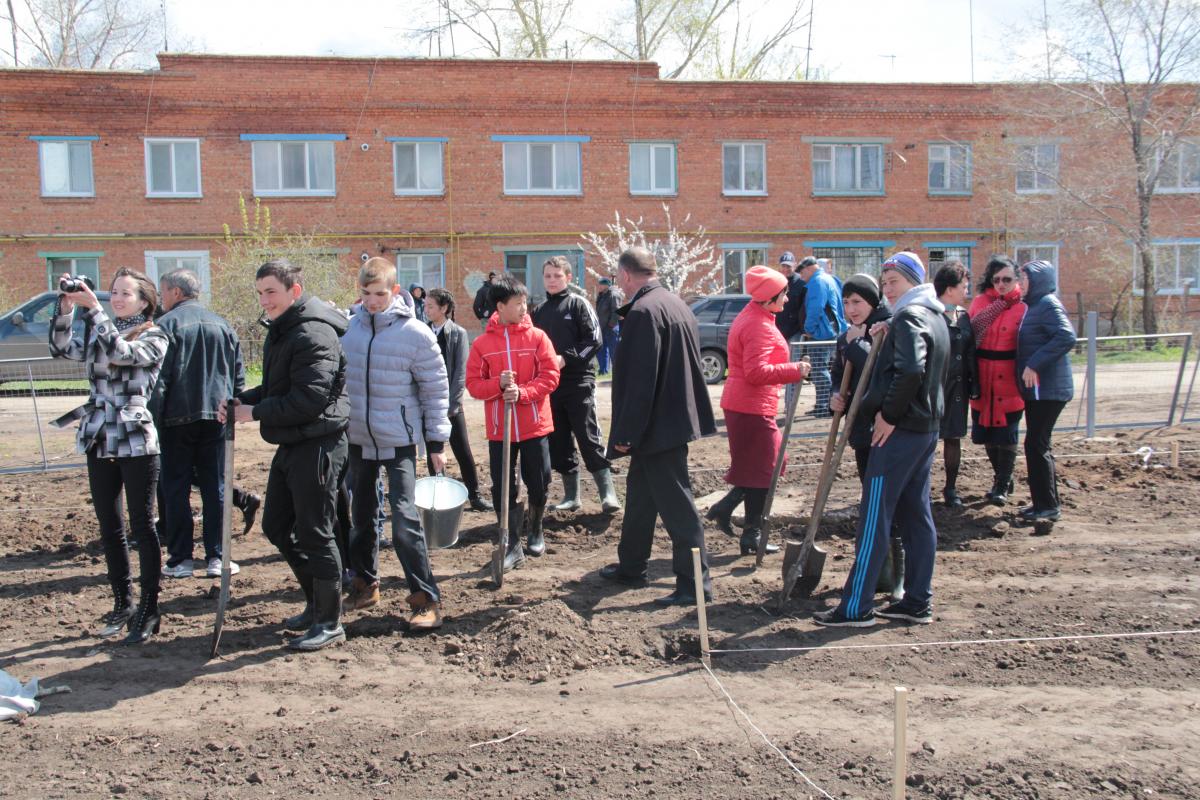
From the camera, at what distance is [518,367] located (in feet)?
22.4

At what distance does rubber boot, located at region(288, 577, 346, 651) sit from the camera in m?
5.44

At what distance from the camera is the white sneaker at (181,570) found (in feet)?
22.5

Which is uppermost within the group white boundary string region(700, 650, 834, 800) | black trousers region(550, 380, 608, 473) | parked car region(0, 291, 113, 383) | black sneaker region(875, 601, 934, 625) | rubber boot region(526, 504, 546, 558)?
parked car region(0, 291, 113, 383)

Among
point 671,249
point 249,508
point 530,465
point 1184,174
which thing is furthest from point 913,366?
point 1184,174

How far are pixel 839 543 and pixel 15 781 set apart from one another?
17.8 ft

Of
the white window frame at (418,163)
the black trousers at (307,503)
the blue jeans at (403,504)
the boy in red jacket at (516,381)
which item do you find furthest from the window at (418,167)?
the black trousers at (307,503)

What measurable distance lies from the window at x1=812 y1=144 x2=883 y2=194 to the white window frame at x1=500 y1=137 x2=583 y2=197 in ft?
23.1

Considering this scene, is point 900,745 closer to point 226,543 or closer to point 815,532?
point 815,532

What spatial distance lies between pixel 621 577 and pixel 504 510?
2.79 ft

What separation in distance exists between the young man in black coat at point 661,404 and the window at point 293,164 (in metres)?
23.5

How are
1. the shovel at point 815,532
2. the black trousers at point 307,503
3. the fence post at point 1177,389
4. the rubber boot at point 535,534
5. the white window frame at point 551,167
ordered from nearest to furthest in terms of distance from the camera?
the black trousers at point 307,503 < the shovel at point 815,532 < the rubber boot at point 535,534 < the fence post at point 1177,389 < the white window frame at point 551,167

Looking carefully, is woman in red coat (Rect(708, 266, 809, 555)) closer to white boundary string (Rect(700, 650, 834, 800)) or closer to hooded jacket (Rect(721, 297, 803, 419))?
hooded jacket (Rect(721, 297, 803, 419))

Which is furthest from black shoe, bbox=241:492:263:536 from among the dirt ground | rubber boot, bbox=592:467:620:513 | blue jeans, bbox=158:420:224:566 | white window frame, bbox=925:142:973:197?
white window frame, bbox=925:142:973:197

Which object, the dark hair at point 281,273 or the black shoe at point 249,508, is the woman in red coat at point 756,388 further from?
the black shoe at point 249,508
